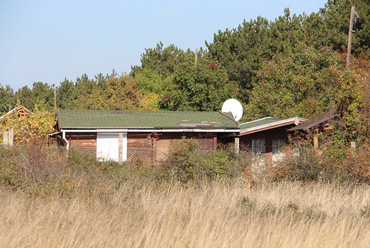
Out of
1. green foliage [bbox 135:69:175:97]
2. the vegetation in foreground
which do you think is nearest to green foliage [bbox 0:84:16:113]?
green foliage [bbox 135:69:175:97]

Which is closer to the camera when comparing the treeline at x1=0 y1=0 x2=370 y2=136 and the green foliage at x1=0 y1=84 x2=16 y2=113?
the treeline at x1=0 y1=0 x2=370 y2=136

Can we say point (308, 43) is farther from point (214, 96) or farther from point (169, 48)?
point (169, 48)

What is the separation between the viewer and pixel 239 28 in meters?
41.2

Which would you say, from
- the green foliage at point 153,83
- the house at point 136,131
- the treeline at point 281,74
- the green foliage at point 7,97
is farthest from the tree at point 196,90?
the green foliage at point 7,97

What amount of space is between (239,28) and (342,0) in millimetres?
11073

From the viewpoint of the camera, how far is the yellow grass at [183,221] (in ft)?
19.8

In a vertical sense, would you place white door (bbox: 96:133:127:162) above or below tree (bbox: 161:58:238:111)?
below

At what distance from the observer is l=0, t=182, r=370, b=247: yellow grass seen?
6.04 metres

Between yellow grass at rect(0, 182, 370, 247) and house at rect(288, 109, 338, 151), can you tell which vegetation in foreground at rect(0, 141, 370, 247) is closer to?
yellow grass at rect(0, 182, 370, 247)

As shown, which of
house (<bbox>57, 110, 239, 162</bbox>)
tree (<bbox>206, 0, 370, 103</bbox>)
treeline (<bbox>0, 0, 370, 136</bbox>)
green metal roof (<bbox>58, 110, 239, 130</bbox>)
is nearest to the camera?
house (<bbox>57, 110, 239, 162</bbox>)

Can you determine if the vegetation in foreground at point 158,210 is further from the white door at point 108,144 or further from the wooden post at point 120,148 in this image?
the white door at point 108,144

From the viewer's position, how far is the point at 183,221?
22.8 feet

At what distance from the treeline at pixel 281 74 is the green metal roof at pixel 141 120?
5478 mm

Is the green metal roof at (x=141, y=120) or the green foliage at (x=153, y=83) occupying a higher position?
the green foliage at (x=153, y=83)
